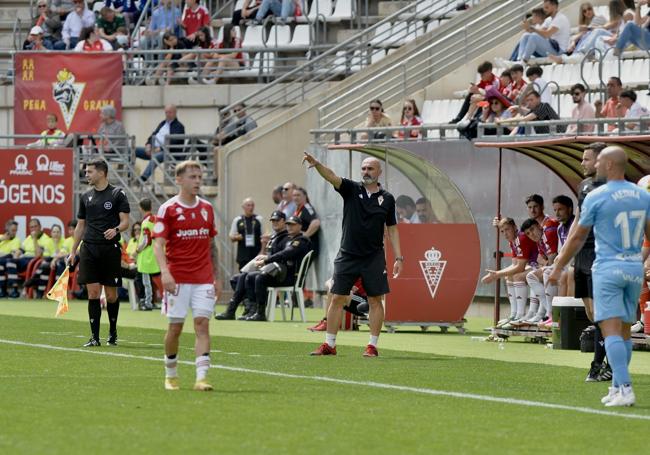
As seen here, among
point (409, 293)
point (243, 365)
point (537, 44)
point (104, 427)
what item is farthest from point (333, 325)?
point (537, 44)

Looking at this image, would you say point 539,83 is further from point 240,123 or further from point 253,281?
point 240,123

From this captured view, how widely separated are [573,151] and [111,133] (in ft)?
51.9

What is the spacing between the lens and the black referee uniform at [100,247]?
59.2 feet

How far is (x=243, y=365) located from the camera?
15.5 m

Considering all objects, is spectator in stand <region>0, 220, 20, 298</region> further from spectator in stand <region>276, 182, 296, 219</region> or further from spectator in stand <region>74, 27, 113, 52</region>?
spectator in stand <region>276, 182, 296, 219</region>

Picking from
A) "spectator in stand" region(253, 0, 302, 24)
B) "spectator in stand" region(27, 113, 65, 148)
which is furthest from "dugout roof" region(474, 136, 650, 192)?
"spectator in stand" region(253, 0, 302, 24)

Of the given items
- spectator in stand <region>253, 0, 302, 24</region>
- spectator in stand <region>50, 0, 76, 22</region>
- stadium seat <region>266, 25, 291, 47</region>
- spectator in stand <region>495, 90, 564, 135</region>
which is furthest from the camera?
spectator in stand <region>50, 0, 76, 22</region>

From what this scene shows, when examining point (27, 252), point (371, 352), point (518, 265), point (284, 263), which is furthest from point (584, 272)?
point (27, 252)

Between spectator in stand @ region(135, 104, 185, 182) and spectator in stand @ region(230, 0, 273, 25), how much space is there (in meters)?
4.20

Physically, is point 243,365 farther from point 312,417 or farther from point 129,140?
point 129,140

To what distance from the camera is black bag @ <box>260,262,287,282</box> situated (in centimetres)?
2536

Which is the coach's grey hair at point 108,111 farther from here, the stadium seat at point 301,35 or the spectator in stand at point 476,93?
the spectator in stand at point 476,93

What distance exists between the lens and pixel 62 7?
39188 mm

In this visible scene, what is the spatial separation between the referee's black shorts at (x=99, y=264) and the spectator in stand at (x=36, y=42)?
66.3 feet
